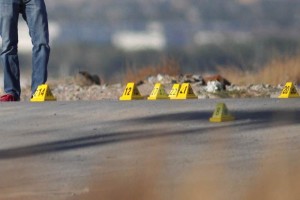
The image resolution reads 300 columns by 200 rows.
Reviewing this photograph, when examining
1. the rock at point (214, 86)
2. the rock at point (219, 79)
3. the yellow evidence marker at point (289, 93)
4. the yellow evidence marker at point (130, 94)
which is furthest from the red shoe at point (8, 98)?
the rock at point (219, 79)

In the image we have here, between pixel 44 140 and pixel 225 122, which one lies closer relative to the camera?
pixel 44 140

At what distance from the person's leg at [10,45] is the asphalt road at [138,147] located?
114 centimetres

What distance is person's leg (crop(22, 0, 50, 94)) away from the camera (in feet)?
48.9

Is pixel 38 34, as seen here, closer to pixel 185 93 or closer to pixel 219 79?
pixel 185 93

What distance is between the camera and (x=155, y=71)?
70.3 ft

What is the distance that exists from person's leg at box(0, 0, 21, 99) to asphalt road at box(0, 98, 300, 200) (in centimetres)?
114

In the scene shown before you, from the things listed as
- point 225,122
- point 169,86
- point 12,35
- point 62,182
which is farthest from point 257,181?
point 169,86

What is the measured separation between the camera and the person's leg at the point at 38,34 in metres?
14.9

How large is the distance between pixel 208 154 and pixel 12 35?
18.0ft

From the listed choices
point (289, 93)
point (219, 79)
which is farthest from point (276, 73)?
point (289, 93)

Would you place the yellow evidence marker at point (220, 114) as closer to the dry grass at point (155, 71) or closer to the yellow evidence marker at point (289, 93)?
the yellow evidence marker at point (289, 93)

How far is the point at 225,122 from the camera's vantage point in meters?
12.0

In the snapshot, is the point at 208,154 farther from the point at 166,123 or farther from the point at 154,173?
the point at 166,123

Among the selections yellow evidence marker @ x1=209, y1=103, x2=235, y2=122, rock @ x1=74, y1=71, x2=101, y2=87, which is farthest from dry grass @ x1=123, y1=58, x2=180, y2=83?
yellow evidence marker @ x1=209, y1=103, x2=235, y2=122
